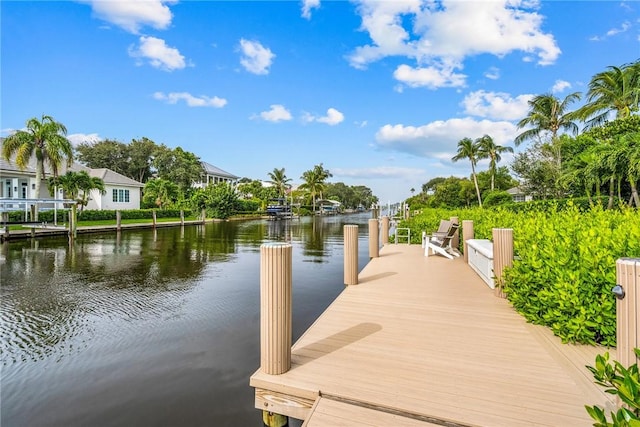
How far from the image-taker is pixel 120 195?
32.6 m

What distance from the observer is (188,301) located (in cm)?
677

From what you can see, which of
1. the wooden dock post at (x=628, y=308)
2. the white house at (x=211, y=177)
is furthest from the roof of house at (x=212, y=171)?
the wooden dock post at (x=628, y=308)

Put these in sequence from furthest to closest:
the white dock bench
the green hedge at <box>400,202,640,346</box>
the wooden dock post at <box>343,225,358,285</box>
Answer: the wooden dock post at <box>343,225,358,285</box> → the white dock bench → the green hedge at <box>400,202,640,346</box>

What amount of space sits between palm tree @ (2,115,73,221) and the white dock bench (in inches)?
995

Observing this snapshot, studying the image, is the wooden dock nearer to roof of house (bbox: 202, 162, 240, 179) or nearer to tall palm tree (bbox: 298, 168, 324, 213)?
roof of house (bbox: 202, 162, 240, 179)

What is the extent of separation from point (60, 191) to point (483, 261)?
107ft

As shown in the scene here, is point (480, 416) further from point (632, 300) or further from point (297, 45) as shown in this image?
point (297, 45)

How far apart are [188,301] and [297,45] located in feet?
49.0

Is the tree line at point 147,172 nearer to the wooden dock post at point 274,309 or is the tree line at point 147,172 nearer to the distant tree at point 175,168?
the distant tree at point 175,168

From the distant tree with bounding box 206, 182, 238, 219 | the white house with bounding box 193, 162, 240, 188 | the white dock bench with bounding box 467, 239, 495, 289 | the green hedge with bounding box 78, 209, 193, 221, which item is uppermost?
the white house with bounding box 193, 162, 240, 188

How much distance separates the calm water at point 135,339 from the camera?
10.9 feet

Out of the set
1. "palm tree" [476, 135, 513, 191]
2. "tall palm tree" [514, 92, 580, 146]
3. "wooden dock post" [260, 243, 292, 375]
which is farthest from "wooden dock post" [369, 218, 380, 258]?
"palm tree" [476, 135, 513, 191]

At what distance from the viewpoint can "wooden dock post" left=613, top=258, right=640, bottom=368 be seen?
190 centimetres

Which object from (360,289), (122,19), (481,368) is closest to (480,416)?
(481,368)
